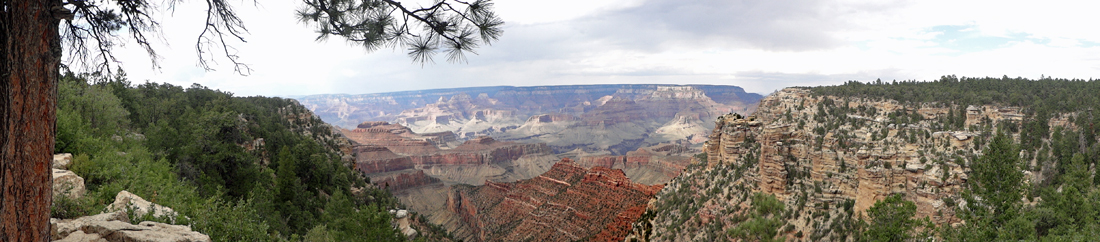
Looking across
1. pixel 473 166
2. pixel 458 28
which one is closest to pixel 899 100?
pixel 458 28

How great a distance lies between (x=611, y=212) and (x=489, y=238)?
1241 centimetres

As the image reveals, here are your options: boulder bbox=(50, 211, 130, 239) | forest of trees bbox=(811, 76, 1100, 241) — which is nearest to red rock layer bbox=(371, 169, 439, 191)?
forest of trees bbox=(811, 76, 1100, 241)

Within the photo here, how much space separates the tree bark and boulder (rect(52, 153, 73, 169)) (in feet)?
34.2

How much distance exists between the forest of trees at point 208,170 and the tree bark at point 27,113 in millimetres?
1869

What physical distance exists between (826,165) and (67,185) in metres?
28.3

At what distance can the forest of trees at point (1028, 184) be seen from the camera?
17.4m

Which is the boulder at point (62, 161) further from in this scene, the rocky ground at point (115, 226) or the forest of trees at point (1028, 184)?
the forest of trees at point (1028, 184)

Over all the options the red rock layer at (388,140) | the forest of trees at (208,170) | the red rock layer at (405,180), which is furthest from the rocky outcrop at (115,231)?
the red rock layer at (388,140)

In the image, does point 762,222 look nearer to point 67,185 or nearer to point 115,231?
point 115,231

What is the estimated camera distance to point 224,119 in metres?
31.7

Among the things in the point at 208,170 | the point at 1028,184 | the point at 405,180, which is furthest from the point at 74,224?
the point at 405,180

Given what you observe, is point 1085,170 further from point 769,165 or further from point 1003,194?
point 769,165

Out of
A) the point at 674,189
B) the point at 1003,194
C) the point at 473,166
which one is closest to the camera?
the point at 1003,194

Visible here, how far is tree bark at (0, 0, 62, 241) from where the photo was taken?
4.77 m
